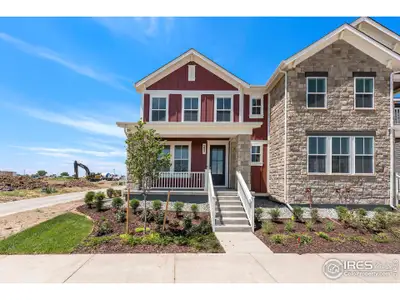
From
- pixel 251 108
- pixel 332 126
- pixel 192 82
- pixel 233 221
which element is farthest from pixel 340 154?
pixel 192 82

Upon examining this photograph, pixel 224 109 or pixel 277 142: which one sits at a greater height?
pixel 224 109

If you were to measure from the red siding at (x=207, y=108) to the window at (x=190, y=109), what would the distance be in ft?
1.06

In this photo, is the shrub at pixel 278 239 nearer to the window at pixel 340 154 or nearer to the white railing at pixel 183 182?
the white railing at pixel 183 182

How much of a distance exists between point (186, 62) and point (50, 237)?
10.6 meters

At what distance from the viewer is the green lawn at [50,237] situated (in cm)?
635

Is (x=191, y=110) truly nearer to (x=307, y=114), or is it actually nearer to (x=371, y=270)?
(x=307, y=114)

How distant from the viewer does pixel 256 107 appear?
15.0 m

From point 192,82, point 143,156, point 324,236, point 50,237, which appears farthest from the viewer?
point 192,82

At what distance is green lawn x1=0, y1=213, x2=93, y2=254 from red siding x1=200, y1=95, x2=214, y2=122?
7680 mm

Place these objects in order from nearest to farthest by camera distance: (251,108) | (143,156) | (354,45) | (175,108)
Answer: (143,156) < (354,45) < (175,108) < (251,108)

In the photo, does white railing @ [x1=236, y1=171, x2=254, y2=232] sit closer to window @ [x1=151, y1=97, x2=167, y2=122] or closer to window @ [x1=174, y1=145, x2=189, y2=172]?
window @ [x1=174, y1=145, x2=189, y2=172]

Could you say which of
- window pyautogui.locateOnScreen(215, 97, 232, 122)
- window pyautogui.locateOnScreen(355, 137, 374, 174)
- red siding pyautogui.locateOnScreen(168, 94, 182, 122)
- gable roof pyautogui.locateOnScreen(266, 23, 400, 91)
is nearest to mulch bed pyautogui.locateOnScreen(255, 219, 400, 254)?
window pyautogui.locateOnScreen(355, 137, 374, 174)

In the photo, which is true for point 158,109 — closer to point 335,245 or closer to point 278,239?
point 278,239

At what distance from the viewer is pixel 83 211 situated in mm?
10438
